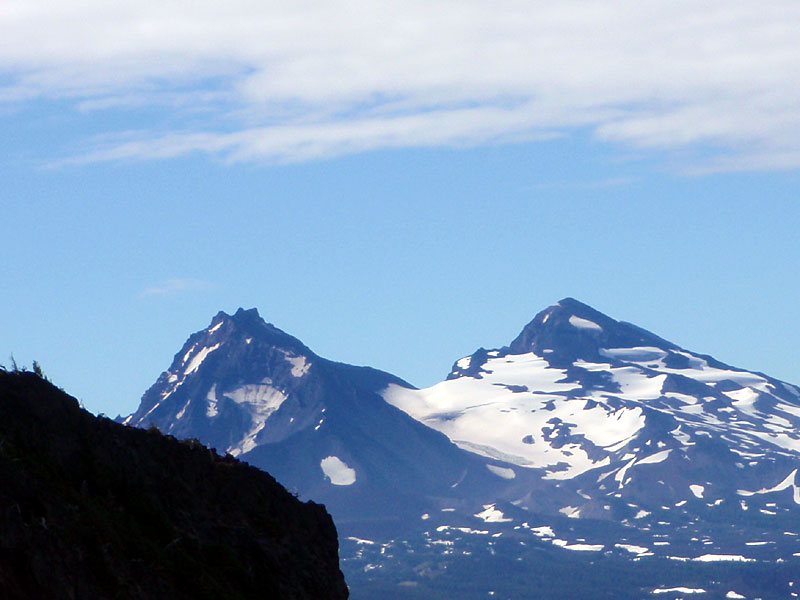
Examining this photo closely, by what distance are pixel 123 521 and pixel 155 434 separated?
9.89 metres

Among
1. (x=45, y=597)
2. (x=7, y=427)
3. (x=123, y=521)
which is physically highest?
(x=7, y=427)

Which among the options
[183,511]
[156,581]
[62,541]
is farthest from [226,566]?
[62,541]

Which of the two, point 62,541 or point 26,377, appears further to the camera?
point 26,377

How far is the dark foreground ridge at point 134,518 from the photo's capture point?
1560 inches

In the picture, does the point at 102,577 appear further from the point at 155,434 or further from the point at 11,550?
the point at 155,434

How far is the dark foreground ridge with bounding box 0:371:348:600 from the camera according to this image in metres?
39.6

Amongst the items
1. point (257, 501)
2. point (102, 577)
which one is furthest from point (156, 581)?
point (257, 501)

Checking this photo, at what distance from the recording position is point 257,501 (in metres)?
57.8

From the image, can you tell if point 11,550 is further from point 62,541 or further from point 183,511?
point 183,511

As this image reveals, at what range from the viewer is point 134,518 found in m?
48.4

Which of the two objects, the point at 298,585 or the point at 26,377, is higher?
the point at 26,377

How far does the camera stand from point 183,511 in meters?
51.9

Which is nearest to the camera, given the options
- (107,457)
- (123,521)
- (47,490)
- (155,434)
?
(47,490)

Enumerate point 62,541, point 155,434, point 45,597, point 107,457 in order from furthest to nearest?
1. point 155,434
2. point 107,457
3. point 62,541
4. point 45,597
